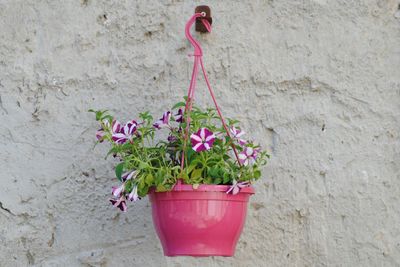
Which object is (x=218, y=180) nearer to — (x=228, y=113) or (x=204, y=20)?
(x=228, y=113)

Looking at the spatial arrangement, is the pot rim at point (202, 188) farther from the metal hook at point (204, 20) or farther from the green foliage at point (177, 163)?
the metal hook at point (204, 20)

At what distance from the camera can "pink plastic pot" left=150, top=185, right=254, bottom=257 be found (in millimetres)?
1693

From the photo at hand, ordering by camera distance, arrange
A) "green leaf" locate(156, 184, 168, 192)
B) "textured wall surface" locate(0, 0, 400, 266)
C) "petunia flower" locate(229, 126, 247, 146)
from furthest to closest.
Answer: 1. "textured wall surface" locate(0, 0, 400, 266)
2. "petunia flower" locate(229, 126, 247, 146)
3. "green leaf" locate(156, 184, 168, 192)

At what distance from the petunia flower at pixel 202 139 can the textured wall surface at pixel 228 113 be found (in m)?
0.36

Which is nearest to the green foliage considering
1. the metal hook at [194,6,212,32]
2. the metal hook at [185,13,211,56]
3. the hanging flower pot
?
the hanging flower pot

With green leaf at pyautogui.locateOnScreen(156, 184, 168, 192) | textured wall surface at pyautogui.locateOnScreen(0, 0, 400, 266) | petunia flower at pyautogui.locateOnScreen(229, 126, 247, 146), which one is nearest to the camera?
green leaf at pyautogui.locateOnScreen(156, 184, 168, 192)

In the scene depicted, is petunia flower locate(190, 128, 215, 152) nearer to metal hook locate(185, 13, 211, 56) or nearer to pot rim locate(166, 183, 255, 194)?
pot rim locate(166, 183, 255, 194)

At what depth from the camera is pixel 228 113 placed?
2062 millimetres

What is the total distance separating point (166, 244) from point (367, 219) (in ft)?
1.96

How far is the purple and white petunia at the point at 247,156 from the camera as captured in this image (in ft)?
5.79

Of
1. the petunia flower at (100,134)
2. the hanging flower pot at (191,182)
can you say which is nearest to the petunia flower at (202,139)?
the hanging flower pot at (191,182)

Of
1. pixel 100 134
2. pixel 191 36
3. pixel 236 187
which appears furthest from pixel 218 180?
pixel 191 36

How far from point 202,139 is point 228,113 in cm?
37

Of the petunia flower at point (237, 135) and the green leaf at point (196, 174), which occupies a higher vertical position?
the petunia flower at point (237, 135)
